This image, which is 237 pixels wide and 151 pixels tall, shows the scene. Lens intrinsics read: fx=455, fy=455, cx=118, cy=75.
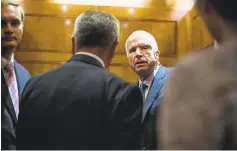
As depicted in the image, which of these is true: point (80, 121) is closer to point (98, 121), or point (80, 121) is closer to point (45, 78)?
point (98, 121)

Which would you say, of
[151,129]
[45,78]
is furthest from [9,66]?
[151,129]

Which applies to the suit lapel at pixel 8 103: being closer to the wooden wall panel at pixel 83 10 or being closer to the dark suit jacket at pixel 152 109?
the dark suit jacket at pixel 152 109

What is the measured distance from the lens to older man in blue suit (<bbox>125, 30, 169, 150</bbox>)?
169 centimetres

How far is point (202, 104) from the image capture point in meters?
0.65

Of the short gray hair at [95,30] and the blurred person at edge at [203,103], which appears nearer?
the blurred person at edge at [203,103]

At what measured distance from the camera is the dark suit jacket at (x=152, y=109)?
1671 millimetres

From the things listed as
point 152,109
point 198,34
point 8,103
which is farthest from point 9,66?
point 198,34

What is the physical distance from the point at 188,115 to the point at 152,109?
1.13 m

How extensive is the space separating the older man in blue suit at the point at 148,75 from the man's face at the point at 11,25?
0.56 metres

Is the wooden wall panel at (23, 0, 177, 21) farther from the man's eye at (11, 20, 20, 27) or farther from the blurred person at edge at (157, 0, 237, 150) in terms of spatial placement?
the blurred person at edge at (157, 0, 237, 150)

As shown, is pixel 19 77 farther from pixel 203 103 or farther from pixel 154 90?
pixel 203 103

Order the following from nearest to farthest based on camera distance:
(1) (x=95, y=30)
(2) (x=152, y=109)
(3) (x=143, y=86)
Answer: (1) (x=95, y=30)
(2) (x=152, y=109)
(3) (x=143, y=86)

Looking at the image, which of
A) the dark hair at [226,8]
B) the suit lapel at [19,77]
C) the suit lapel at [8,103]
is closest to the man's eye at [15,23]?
the suit lapel at [19,77]

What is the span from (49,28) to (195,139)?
2.28 metres
